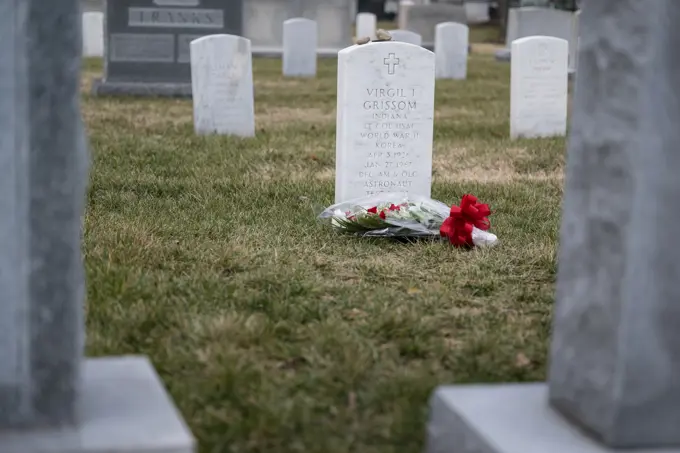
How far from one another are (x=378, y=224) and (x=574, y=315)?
9.43 feet

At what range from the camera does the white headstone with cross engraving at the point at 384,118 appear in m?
5.74

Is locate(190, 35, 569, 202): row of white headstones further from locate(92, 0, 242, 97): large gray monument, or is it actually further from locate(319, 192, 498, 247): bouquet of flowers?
locate(92, 0, 242, 97): large gray monument

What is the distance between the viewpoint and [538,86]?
9477mm

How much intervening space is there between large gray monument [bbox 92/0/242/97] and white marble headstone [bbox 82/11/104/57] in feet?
23.7

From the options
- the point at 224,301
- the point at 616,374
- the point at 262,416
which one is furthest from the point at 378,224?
the point at 616,374

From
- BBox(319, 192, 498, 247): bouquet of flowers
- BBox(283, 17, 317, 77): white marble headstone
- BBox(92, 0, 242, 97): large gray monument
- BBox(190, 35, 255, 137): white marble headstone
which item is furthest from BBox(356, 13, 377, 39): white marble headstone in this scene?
BBox(319, 192, 498, 247): bouquet of flowers

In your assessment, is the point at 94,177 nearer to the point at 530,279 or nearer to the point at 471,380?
the point at 530,279

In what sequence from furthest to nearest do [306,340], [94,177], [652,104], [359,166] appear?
[94,177], [359,166], [306,340], [652,104]

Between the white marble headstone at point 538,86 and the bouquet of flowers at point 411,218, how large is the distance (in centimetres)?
399

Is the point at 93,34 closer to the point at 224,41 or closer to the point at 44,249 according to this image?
the point at 224,41

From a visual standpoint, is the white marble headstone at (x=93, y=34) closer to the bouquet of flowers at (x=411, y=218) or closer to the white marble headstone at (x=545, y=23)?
the white marble headstone at (x=545, y=23)

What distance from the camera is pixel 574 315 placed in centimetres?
246

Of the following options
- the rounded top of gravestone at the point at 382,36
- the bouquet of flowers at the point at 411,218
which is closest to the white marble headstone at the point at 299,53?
the rounded top of gravestone at the point at 382,36

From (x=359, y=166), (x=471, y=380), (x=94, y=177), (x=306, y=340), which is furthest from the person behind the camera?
(x=94, y=177)
